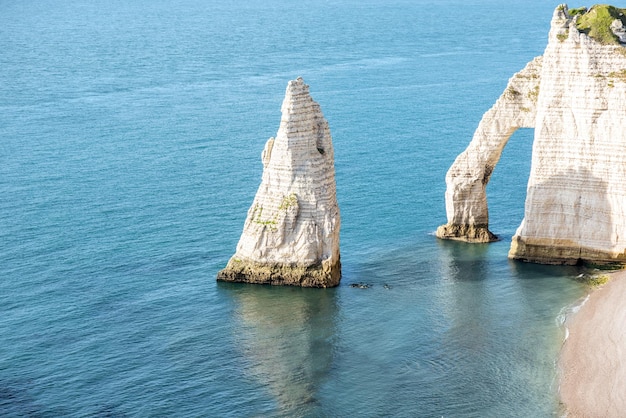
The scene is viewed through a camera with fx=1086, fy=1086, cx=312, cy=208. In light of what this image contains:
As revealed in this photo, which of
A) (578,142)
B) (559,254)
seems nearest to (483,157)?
(578,142)

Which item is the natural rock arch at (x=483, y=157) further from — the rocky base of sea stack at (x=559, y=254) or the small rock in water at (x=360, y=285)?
the small rock in water at (x=360, y=285)

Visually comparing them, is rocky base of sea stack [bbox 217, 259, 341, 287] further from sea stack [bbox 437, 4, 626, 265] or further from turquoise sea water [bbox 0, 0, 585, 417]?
sea stack [bbox 437, 4, 626, 265]

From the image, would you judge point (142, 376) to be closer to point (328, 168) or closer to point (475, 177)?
point (328, 168)

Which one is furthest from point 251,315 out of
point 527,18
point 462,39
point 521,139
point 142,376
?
point 527,18

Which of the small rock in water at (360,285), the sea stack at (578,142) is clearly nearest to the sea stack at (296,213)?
the small rock in water at (360,285)

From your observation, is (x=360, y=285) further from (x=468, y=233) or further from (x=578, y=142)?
(x=578, y=142)
